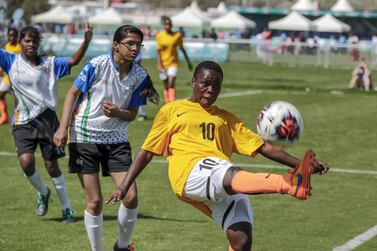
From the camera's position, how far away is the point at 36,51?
11695 mm

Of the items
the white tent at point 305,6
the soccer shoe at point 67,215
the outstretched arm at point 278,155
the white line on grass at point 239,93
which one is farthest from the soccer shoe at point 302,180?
the white tent at point 305,6

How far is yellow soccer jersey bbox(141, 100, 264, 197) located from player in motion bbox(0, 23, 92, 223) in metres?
3.83

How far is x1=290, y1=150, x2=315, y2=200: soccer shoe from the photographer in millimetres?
7102

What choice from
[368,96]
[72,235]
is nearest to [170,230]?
[72,235]

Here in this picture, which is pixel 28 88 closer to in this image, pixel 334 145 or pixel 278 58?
pixel 334 145

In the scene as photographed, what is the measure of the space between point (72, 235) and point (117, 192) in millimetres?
3143

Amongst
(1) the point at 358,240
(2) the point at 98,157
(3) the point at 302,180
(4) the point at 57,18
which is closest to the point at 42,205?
(2) the point at 98,157

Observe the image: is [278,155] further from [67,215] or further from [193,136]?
[67,215]

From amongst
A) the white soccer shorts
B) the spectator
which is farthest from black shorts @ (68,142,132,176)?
the spectator

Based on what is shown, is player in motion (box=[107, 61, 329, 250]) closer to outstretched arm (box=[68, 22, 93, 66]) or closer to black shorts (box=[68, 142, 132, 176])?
black shorts (box=[68, 142, 132, 176])

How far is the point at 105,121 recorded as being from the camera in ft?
31.7

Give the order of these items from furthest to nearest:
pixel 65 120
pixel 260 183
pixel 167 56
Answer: pixel 167 56 < pixel 65 120 < pixel 260 183

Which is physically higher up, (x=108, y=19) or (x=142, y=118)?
(x=142, y=118)

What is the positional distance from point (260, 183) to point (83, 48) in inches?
163
